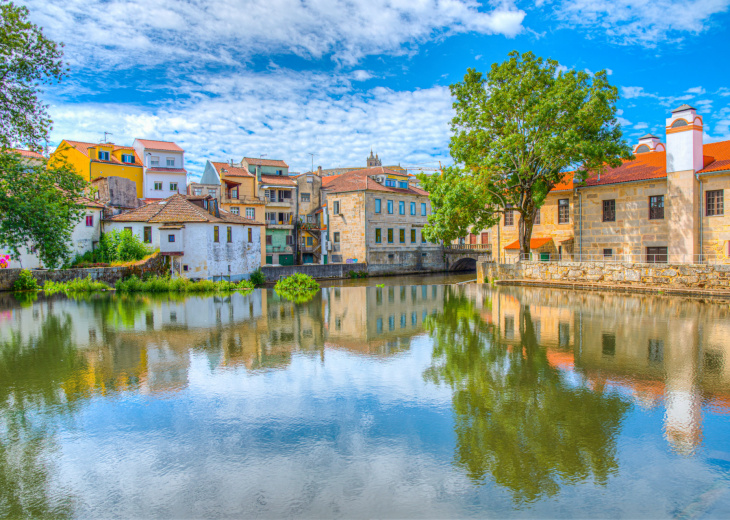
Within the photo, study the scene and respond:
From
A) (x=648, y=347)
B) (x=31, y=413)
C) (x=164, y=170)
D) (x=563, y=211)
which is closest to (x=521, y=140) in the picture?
(x=563, y=211)

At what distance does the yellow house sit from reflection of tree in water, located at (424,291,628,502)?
4887 centimetres

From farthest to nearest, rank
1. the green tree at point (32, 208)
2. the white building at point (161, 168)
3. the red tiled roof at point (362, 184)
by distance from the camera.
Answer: the white building at point (161, 168), the red tiled roof at point (362, 184), the green tree at point (32, 208)

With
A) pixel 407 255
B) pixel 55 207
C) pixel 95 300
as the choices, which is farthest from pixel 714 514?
pixel 407 255

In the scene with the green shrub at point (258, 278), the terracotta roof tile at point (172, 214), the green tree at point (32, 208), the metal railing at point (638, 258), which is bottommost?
the green shrub at point (258, 278)

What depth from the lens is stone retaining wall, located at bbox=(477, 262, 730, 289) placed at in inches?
894

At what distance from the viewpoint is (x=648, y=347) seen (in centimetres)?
1209

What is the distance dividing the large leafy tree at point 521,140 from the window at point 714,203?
15.4 ft

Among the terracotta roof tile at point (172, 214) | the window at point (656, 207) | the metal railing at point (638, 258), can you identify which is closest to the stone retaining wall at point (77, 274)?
the terracotta roof tile at point (172, 214)

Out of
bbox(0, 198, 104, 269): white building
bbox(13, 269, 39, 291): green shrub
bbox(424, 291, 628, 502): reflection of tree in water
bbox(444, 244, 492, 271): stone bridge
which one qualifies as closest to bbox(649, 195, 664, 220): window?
bbox(424, 291, 628, 502): reflection of tree in water

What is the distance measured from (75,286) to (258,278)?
41.7 feet

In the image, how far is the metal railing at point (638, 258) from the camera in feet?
85.0

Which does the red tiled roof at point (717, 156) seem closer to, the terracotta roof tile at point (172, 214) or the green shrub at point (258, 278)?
the green shrub at point (258, 278)

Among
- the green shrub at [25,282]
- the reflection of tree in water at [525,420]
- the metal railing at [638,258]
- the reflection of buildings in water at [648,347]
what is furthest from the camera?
the green shrub at [25,282]

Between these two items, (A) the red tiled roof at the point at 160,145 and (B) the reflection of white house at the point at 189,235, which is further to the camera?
(A) the red tiled roof at the point at 160,145
